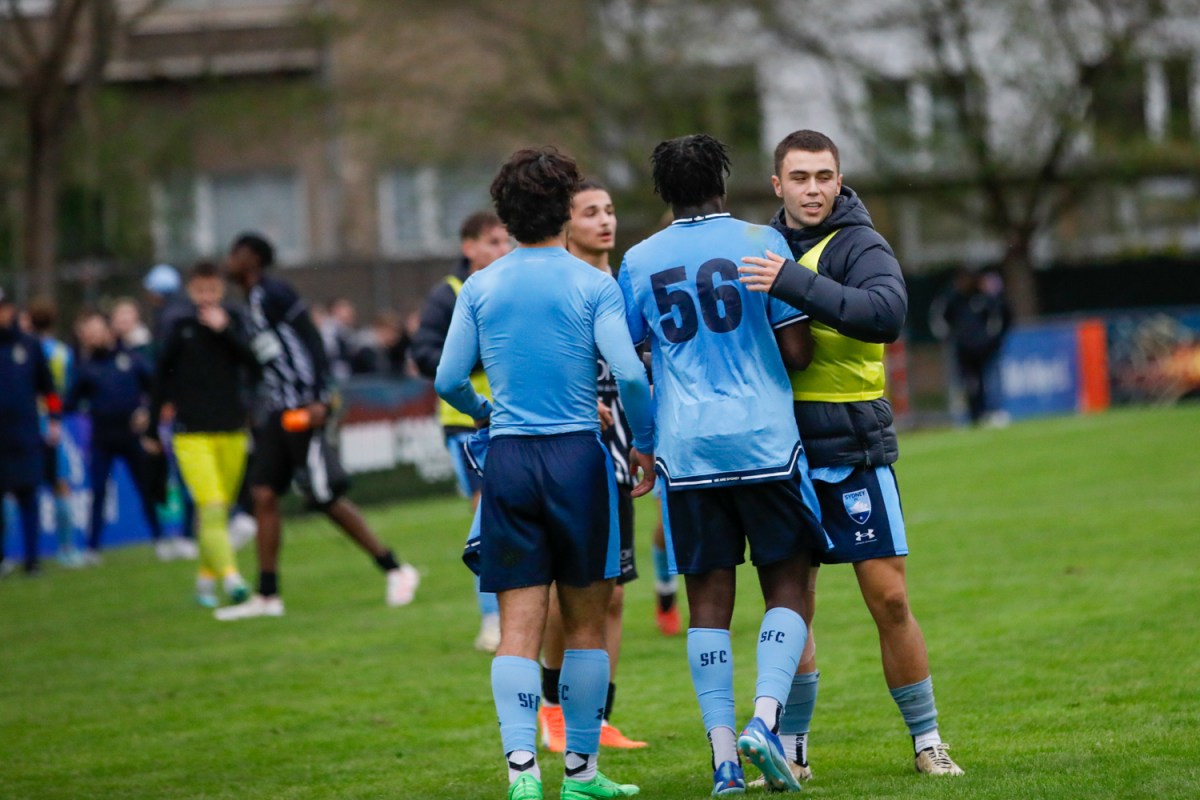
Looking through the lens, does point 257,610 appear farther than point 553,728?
Yes

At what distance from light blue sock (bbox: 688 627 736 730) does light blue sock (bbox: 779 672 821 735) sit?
372 millimetres

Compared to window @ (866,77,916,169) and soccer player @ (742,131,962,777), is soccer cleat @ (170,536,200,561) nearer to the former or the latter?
soccer player @ (742,131,962,777)

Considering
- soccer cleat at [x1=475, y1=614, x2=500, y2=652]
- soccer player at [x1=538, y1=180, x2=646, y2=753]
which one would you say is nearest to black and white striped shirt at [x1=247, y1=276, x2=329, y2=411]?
soccer cleat at [x1=475, y1=614, x2=500, y2=652]

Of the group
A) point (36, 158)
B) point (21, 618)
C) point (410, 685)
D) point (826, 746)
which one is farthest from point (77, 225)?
point (826, 746)

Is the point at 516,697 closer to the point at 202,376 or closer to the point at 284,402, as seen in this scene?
the point at 284,402

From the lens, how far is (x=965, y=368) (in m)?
25.8

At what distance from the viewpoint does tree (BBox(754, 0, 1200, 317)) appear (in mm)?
30641

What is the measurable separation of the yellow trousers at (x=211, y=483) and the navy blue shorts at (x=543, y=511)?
20.7 feet

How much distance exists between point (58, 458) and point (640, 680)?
9.08 meters

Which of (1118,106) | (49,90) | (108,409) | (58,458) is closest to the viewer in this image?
(58,458)

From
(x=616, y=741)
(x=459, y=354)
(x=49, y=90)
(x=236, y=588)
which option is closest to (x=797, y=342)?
(x=459, y=354)

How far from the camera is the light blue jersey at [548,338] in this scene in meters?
5.82

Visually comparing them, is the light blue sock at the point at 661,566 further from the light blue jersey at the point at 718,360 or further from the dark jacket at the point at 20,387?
the dark jacket at the point at 20,387

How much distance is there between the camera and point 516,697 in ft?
19.0
